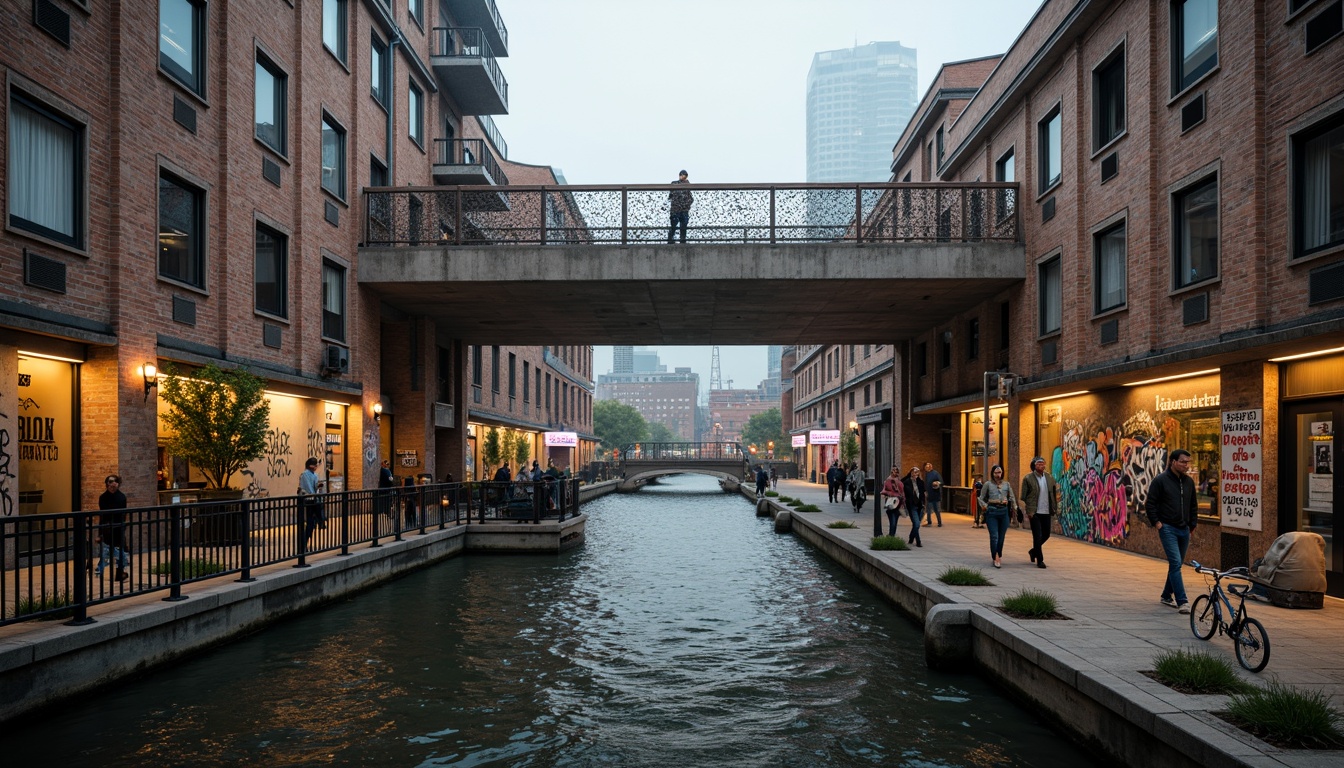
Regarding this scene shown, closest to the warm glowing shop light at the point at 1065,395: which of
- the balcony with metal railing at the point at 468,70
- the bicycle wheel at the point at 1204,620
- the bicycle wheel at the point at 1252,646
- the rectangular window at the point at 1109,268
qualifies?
the rectangular window at the point at 1109,268

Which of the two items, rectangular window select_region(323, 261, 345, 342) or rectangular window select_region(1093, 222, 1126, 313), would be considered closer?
rectangular window select_region(1093, 222, 1126, 313)

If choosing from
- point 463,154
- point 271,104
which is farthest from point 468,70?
point 271,104

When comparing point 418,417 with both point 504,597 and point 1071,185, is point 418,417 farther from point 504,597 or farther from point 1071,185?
point 1071,185

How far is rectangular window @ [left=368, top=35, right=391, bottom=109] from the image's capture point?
77.2 ft

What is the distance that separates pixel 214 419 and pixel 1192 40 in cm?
1664

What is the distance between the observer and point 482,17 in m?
31.7

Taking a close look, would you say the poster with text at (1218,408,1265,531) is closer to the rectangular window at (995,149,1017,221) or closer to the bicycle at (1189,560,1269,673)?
the bicycle at (1189,560,1269,673)

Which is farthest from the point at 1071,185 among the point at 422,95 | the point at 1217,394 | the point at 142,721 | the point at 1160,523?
the point at 422,95

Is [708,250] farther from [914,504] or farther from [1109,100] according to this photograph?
[1109,100]

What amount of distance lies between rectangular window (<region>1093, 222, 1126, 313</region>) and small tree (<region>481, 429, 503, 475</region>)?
24.5 m

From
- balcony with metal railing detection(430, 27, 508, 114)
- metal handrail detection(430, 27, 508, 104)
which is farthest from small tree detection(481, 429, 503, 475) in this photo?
metal handrail detection(430, 27, 508, 104)

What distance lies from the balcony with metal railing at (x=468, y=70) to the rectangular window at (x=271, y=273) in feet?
38.4

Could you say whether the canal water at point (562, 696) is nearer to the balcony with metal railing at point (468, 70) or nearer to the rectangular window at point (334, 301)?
the rectangular window at point (334, 301)

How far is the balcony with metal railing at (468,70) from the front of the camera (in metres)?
27.8
